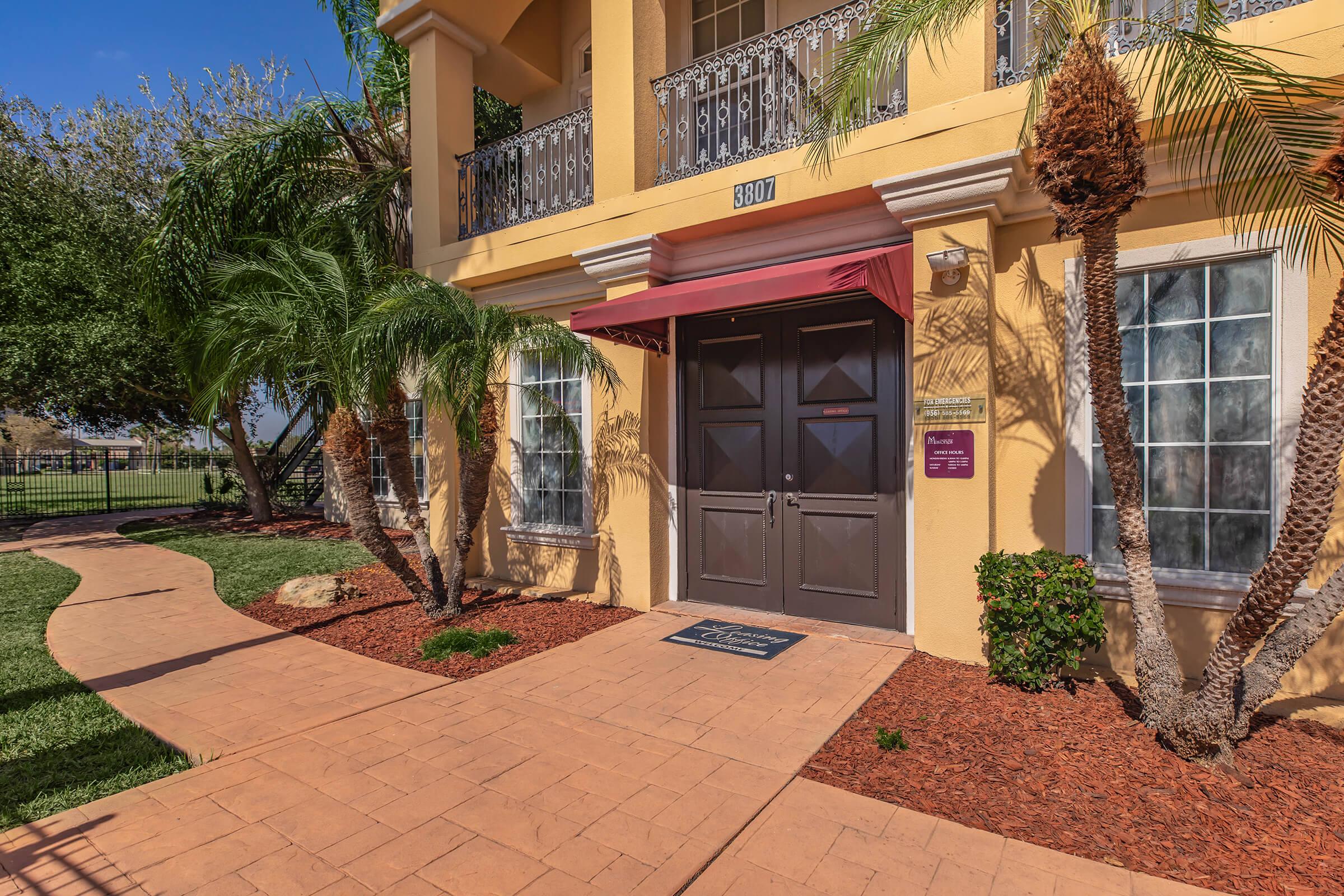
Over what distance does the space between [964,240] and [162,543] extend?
46.8 ft

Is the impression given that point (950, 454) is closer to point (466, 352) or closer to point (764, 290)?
point (764, 290)

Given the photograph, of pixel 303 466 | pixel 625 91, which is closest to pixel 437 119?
pixel 625 91

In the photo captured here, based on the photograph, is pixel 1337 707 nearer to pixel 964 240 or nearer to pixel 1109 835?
pixel 1109 835

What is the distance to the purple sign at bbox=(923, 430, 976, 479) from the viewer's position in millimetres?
5145

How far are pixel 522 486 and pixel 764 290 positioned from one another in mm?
4414

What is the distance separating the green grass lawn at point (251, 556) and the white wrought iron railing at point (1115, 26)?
9.33 meters

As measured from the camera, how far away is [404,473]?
6.68m

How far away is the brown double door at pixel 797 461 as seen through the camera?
595 centimetres

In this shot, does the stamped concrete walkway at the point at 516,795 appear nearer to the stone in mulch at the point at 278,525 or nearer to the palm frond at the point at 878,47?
the palm frond at the point at 878,47

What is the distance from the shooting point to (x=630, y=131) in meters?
6.97

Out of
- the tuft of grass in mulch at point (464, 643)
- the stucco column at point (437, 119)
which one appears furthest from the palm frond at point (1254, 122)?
the stucco column at point (437, 119)

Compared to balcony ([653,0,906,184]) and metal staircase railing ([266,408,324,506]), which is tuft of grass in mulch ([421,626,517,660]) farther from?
metal staircase railing ([266,408,324,506])

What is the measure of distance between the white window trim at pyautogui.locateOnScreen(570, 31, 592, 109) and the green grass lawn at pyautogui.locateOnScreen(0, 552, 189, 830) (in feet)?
30.7

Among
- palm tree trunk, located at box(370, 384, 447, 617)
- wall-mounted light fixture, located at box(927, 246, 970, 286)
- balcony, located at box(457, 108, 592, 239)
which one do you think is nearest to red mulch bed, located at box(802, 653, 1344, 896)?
wall-mounted light fixture, located at box(927, 246, 970, 286)
